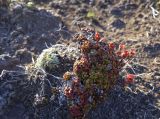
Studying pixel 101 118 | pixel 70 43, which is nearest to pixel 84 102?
pixel 101 118

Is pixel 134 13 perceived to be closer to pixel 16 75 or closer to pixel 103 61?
pixel 103 61

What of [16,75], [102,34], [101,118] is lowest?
[101,118]

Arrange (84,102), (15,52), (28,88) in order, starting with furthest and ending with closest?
(15,52), (28,88), (84,102)

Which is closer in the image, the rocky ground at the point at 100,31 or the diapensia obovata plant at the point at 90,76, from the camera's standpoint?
the diapensia obovata plant at the point at 90,76

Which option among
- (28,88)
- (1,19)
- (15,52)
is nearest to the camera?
(28,88)

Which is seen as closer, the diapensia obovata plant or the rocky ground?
the diapensia obovata plant
